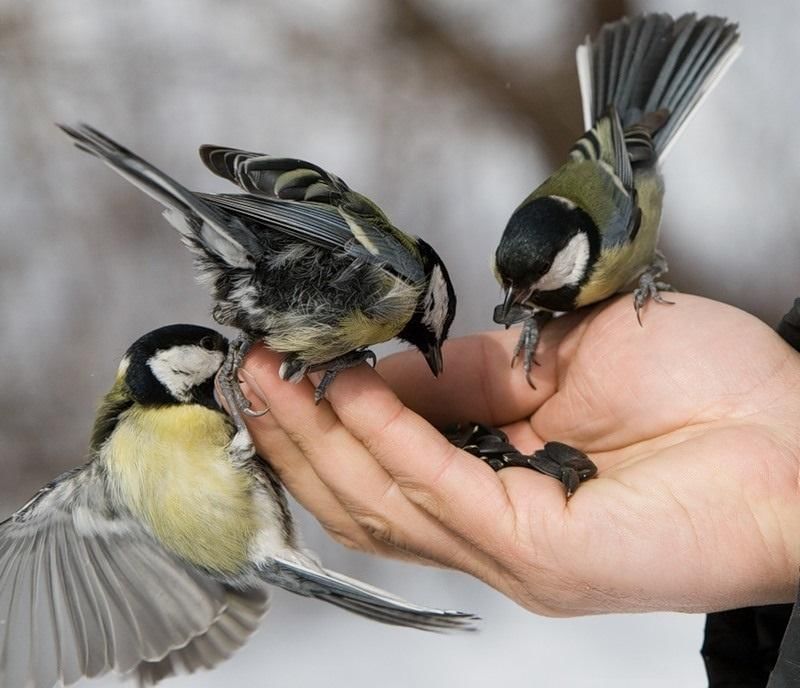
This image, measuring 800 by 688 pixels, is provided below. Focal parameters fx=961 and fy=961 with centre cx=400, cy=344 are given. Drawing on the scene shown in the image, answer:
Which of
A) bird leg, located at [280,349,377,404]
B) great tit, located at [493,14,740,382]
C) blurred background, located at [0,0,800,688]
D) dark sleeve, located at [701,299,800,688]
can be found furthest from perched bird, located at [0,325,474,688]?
blurred background, located at [0,0,800,688]

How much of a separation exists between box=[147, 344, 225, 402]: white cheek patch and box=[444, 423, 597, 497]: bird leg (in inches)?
14.0

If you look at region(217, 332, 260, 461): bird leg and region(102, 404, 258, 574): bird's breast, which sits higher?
region(217, 332, 260, 461): bird leg

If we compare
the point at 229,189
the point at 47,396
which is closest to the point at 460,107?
the point at 229,189

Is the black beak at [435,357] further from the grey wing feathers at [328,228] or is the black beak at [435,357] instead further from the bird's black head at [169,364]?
the bird's black head at [169,364]

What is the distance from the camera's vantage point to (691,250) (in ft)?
8.05

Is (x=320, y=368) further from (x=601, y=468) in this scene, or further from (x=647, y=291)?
(x=647, y=291)

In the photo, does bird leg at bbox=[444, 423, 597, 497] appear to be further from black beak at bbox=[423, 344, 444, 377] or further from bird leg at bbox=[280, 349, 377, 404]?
bird leg at bbox=[280, 349, 377, 404]

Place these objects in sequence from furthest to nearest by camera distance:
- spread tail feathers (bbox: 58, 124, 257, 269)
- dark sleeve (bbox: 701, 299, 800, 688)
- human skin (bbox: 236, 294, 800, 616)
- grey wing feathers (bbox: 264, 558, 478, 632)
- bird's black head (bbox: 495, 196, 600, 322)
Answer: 1. bird's black head (bbox: 495, 196, 600, 322)
2. dark sleeve (bbox: 701, 299, 800, 688)
3. grey wing feathers (bbox: 264, 558, 478, 632)
4. human skin (bbox: 236, 294, 800, 616)
5. spread tail feathers (bbox: 58, 124, 257, 269)

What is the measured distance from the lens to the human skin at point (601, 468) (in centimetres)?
99

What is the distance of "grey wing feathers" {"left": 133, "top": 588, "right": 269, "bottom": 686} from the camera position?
Result: 1316 mm

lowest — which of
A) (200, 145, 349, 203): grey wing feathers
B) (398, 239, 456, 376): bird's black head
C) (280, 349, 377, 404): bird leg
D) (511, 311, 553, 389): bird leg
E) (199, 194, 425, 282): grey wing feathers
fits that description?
(511, 311, 553, 389): bird leg

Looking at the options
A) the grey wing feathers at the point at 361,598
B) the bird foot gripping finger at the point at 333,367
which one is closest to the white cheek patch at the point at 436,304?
the bird foot gripping finger at the point at 333,367

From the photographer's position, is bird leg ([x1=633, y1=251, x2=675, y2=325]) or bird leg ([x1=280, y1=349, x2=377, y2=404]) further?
bird leg ([x1=633, y1=251, x2=675, y2=325])

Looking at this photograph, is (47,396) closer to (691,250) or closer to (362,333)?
(362,333)
